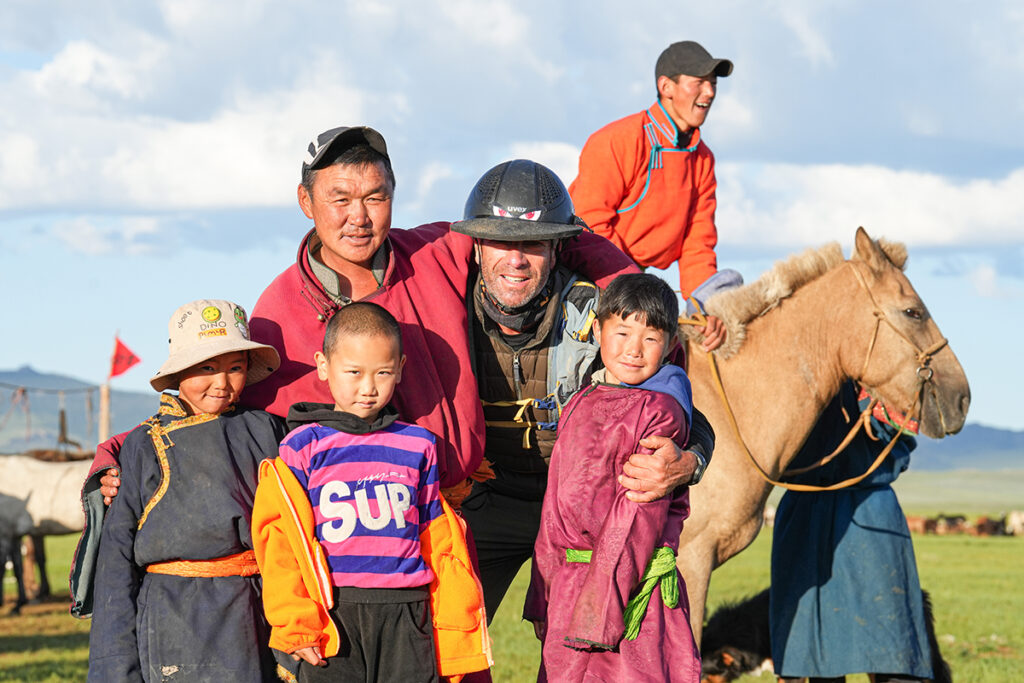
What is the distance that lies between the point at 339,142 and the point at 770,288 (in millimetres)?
3158

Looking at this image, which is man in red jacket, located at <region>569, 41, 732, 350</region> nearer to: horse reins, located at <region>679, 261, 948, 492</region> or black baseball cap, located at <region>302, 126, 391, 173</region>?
horse reins, located at <region>679, 261, 948, 492</region>

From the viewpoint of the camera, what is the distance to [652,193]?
21.5ft

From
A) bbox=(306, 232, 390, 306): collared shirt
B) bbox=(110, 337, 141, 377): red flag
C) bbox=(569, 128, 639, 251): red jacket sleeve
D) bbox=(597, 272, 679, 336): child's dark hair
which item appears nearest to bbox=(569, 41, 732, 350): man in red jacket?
bbox=(569, 128, 639, 251): red jacket sleeve

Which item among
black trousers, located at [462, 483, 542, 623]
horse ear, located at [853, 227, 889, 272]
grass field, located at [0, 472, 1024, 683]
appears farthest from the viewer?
grass field, located at [0, 472, 1024, 683]

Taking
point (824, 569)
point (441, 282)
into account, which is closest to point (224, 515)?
point (441, 282)

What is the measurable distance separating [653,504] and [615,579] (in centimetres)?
27

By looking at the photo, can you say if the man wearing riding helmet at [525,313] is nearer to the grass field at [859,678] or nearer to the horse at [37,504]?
the grass field at [859,678]

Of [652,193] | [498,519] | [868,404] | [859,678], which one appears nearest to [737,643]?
[859,678]

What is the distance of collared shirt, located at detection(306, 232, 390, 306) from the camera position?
3877mm

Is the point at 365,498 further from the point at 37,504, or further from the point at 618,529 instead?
the point at 37,504

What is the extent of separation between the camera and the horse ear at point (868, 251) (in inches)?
241

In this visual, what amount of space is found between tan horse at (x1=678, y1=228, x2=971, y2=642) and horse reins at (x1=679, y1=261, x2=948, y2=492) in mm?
10

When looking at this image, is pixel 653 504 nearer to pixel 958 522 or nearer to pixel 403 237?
pixel 403 237

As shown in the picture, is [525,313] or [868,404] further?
[868,404]
